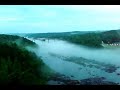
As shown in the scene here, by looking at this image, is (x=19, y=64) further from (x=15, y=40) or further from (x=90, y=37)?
(x=90, y=37)

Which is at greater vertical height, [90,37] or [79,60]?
[90,37]

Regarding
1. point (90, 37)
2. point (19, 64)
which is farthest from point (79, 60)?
point (19, 64)

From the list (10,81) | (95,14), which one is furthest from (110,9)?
(10,81)

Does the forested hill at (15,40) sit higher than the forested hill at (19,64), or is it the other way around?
the forested hill at (15,40)

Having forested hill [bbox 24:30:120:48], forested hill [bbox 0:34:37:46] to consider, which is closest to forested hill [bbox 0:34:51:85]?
forested hill [bbox 0:34:37:46]

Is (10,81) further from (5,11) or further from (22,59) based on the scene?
(5,11)

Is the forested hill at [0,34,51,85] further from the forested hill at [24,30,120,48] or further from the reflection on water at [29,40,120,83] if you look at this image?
the forested hill at [24,30,120,48]

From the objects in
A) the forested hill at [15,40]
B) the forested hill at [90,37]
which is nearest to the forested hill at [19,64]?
the forested hill at [15,40]

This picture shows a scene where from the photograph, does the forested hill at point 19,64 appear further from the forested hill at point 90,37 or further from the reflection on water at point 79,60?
the forested hill at point 90,37

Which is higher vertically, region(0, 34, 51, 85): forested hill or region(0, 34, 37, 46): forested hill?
region(0, 34, 37, 46): forested hill
